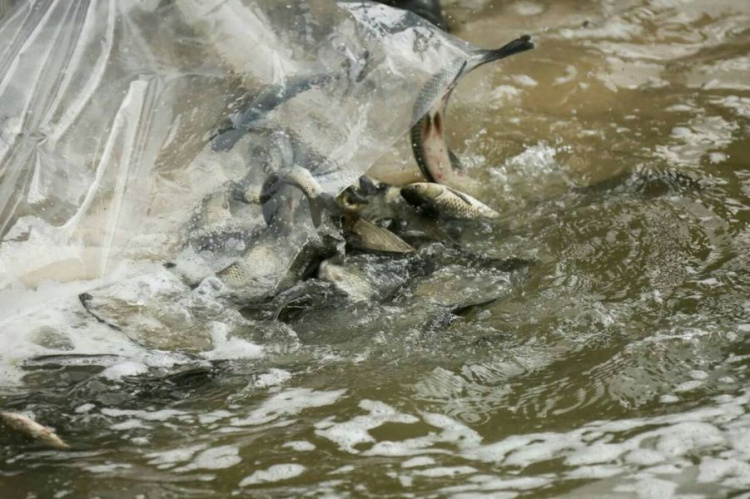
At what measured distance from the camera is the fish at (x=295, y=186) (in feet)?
12.1

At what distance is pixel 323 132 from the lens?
12.5ft

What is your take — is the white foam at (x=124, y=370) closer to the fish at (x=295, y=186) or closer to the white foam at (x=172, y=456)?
the white foam at (x=172, y=456)

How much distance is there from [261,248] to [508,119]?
7.15 feet

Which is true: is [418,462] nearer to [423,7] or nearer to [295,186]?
[295,186]

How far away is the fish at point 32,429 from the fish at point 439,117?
1.87 m

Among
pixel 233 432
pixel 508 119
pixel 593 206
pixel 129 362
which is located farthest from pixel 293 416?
pixel 508 119

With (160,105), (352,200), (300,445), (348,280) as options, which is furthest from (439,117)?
(300,445)

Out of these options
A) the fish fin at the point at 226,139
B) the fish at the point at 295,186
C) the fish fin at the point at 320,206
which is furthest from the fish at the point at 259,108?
the fish fin at the point at 320,206

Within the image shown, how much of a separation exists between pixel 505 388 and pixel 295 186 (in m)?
1.23

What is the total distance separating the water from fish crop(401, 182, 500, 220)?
139 mm

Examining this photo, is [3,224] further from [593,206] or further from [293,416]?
[593,206]

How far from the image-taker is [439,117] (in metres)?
4.25

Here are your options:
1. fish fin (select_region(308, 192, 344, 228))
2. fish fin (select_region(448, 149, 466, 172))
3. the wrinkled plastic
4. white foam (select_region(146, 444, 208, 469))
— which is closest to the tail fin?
the wrinkled plastic

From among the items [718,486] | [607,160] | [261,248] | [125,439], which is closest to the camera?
[718,486]
